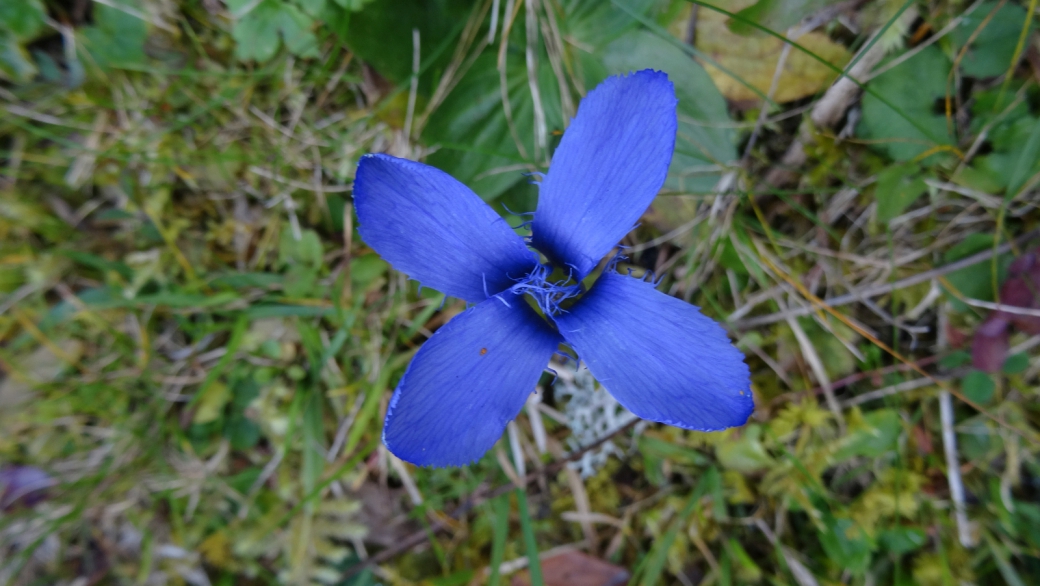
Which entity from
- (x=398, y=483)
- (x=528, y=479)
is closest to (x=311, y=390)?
(x=398, y=483)

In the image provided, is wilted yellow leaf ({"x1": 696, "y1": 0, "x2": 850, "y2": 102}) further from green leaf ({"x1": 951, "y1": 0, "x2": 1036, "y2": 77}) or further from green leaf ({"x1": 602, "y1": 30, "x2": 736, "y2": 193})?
green leaf ({"x1": 951, "y1": 0, "x2": 1036, "y2": 77})

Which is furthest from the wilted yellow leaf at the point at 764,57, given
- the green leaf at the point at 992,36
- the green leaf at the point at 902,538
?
the green leaf at the point at 902,538

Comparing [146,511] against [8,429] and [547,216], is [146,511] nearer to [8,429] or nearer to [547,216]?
[8,429]

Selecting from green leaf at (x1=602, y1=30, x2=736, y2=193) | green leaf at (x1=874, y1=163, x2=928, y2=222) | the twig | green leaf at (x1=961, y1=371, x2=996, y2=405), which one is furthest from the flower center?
green leaf at (x1=961, y1=371, x2=996, y2=405)

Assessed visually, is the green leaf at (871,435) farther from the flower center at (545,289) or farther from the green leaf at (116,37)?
the green leaf at (116,37)

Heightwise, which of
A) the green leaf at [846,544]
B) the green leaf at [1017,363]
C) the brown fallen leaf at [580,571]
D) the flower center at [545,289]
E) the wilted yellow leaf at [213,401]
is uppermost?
the flower center at [545,289]

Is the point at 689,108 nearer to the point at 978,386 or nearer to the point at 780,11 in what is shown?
the point at 780,11

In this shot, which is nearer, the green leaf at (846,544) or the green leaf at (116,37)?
the green leaf at (846,544)
